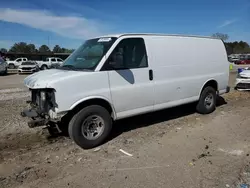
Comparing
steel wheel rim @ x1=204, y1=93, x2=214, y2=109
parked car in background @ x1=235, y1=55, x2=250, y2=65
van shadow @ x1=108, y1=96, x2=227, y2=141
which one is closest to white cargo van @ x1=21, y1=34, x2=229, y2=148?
steel wheel rim @ x1=204, y1=93, x2=214, y2=109

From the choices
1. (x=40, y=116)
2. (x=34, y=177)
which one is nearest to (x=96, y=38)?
(x=40, y=116)

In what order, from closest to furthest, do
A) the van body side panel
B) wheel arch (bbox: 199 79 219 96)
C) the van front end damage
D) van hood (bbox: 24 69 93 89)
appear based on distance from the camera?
van hood (bbox: 24 69 93 89) → the van front end damage → the van body side panel → wheel arch (bbox: 199 79 219 96)

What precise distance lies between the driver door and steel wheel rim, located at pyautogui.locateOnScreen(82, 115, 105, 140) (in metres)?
0.43

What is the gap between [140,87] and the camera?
5.53 m

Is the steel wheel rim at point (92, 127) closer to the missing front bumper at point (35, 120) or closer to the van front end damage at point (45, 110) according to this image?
the van front end damage at point (45, 110)

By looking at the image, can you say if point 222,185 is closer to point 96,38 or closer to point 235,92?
point 96,38

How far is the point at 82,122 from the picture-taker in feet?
15.9

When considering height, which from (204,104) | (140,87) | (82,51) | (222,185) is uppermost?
(82,51)

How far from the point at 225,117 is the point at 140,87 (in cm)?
313

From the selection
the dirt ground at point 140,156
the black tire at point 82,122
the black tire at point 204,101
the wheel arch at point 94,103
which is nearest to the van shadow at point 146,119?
the dirt ground at point 140,156

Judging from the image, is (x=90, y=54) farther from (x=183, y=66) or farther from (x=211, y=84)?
(x=211, y=84)

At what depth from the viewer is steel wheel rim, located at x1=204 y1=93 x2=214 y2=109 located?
24.3 feet

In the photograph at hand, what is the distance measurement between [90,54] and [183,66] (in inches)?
94.7

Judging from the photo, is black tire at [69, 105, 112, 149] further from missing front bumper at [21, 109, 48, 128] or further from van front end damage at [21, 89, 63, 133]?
missing front bumper at [21, 109, 48, 128]
